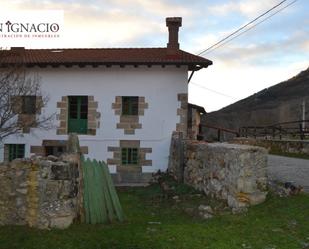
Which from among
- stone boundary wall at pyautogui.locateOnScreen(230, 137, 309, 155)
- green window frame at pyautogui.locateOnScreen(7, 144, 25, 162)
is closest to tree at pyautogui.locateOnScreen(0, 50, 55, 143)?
green window frame at pyautogui.locateOnScreen(7, 144, 25, 162)

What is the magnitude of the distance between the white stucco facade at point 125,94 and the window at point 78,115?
0.36 metres

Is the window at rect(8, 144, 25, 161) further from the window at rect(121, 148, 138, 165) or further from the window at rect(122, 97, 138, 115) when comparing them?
the window at rect(122, 97, 138, 115)

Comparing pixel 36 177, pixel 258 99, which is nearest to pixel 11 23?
pixel 36 177

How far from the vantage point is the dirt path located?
39.5ft

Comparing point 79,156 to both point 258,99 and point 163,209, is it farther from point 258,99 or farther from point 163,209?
point 258,99

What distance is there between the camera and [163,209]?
42.8 feet

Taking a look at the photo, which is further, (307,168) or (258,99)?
(258,99)

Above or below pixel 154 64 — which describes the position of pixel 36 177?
below

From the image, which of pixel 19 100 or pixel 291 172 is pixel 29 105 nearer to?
pixel 19 100

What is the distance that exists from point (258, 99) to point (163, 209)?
204 feet

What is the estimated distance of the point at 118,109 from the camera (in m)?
21.0

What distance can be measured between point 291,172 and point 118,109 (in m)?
9.47

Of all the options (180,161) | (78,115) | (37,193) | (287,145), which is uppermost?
(78,115)

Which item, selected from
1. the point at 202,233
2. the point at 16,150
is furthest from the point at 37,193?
the point at 16,150
